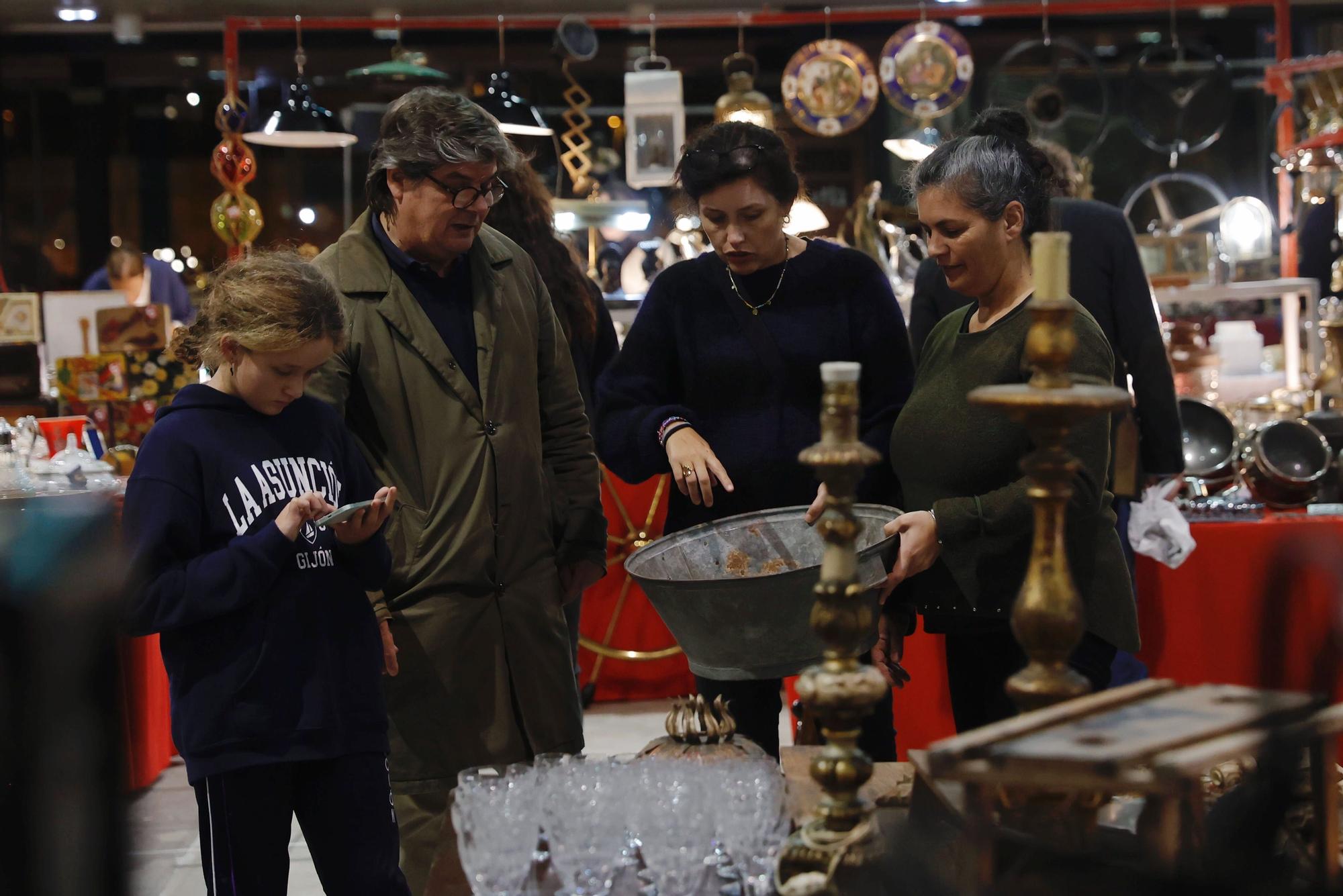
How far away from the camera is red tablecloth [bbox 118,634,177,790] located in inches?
140

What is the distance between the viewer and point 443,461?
6.97 feet

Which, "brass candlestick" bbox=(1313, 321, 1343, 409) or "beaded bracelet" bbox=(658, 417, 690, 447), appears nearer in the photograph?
"beaded bracelet" bbox=(658, 417, 690, 447)

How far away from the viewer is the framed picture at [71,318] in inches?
217

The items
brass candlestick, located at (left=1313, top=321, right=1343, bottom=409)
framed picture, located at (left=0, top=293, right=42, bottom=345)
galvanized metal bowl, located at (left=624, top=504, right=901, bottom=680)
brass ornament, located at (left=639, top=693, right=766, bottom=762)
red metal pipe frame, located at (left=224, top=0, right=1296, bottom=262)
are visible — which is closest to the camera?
brass ornament, located at (left=639, top=693, right=766, bottom=762)

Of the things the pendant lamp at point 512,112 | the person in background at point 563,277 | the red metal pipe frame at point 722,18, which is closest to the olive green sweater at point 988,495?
the person in background at point 563,277

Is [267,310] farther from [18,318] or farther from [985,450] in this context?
[18,318]

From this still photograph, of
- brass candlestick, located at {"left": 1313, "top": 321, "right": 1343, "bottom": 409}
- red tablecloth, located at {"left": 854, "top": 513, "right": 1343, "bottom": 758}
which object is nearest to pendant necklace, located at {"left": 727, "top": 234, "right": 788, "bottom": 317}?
red tablecloth, located at {"left": 854, "top": 513, "right": 1343, "bottom": 758}

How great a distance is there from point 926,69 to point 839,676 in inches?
242

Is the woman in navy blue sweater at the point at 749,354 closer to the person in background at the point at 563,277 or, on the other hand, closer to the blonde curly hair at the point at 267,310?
the blonde curly hair at the point at 267,310

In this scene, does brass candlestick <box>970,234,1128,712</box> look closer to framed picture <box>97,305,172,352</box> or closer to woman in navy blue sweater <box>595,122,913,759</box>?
woman in navy blue sweater <box>595,122,913,759</box>

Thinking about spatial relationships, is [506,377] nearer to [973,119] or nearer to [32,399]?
[973,119]

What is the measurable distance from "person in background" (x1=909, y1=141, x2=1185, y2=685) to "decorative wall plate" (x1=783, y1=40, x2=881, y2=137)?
11.6ft

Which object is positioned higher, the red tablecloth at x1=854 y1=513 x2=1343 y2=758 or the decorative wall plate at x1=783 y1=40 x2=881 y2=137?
the decorative wall plate at x1=783 y1=40 x2=881 y2=137

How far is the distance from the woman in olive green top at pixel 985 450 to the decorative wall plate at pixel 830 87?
5156mm
